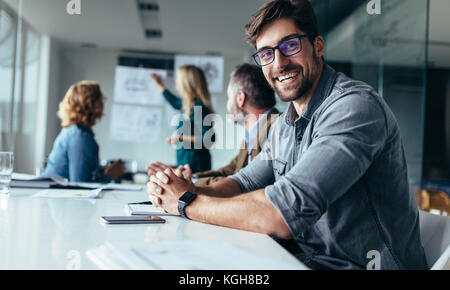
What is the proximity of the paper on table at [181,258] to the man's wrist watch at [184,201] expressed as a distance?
12.9 inches

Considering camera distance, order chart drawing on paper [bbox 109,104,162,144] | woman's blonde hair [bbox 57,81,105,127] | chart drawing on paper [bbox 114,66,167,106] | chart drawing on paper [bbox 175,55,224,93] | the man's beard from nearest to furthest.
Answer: the man's beard
woman's blonde hair [bbox 57,81,105,127]
chart drawing on paper [bbox 114,66,167,106]
chart drawing on paper [bbox 175,55,224,93]
chart drawing on paper [bbox 109,104,162,144]

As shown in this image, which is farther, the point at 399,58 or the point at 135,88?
the point at 135,88

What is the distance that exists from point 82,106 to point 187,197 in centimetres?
191

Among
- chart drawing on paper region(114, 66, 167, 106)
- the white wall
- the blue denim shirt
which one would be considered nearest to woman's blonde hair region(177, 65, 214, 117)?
the blue denim shirt

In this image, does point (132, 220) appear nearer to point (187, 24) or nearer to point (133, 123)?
point (133, 123)

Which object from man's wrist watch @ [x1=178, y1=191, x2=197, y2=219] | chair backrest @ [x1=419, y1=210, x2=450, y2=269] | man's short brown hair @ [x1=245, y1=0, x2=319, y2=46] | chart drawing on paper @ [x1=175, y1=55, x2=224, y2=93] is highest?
chart drawing on paper @ [x1=175, y1=55, x2=224, y2=93]

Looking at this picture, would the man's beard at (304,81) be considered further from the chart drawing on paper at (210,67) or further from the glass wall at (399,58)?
the chart drawing on paper at (210,67)

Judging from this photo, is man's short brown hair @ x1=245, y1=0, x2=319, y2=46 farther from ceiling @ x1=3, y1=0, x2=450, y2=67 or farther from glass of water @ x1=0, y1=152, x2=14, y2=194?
ceiling @ x1=3, y1=0, x2=450, y2=67

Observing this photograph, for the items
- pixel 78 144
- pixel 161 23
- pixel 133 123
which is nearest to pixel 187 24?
pixel 161 23

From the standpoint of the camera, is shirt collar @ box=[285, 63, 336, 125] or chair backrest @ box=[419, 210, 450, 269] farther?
shirt collar @ box=[285, 63, 336, 125]

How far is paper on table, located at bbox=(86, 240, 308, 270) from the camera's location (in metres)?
0.57

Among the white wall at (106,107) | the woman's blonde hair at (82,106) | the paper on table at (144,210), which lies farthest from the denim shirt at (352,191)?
the white wall at (106,107)

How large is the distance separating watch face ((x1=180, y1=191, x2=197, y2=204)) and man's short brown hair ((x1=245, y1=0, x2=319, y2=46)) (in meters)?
0.61

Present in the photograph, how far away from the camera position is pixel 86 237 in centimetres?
80
